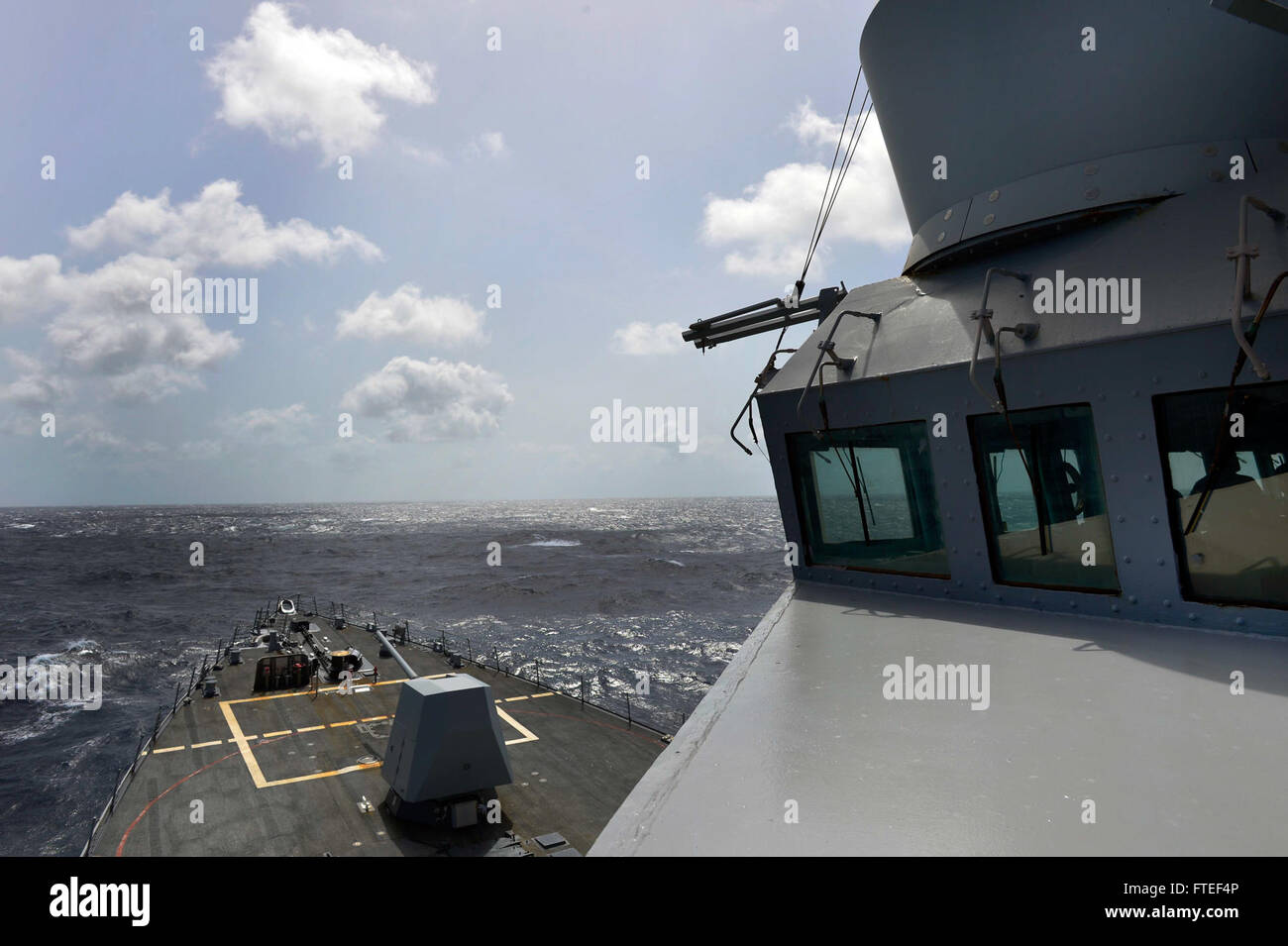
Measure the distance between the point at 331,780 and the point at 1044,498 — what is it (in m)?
19.3

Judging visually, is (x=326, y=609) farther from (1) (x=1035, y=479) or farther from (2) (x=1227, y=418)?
(2) (x=1227, y=418)

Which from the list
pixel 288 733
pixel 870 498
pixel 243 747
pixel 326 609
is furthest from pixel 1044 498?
pixel 326 609

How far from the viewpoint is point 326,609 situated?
62.9 m

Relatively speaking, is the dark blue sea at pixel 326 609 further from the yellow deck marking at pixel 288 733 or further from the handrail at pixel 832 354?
the handrail at pixel 832 354

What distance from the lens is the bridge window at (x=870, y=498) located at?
705 cm

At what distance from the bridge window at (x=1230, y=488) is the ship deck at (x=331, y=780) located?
42.1 ft

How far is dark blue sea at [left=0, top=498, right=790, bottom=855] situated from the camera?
29812mm

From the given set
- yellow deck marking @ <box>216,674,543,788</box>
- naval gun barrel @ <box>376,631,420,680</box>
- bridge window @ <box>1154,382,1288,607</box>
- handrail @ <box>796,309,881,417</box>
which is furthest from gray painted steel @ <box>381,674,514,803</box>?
bridge window @ <box>1154,382,1288,607</box>

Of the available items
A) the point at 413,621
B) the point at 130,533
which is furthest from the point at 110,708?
the point at 130,533

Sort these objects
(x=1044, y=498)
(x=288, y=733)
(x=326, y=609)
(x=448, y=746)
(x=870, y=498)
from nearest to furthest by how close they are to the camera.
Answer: (x=1044, y=498), (x=870, y=498), (x=448, y=746), (x=288, y=733), (x=326, y=609)

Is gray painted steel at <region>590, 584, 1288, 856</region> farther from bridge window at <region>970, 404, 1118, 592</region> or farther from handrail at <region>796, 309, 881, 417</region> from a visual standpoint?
handrail at <region>796, 309, 881, 417</region>

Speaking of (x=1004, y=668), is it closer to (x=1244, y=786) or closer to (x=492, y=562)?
(x=1244, y=786)

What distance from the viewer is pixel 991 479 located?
659 cm

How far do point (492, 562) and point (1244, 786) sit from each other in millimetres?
97415
